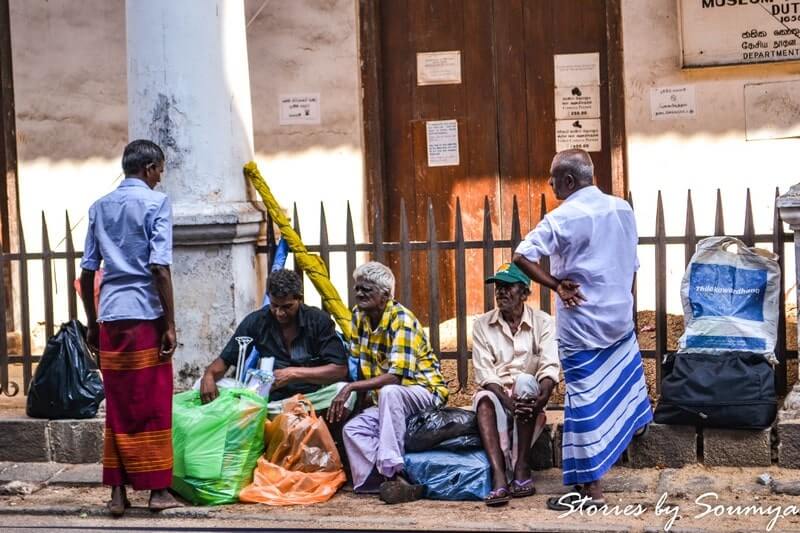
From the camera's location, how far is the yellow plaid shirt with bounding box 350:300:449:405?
625cm

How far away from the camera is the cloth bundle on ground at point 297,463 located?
242 inches

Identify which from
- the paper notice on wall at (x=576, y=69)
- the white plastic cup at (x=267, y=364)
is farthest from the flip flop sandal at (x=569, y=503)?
the paper notice on wall at (x=576, y=69)

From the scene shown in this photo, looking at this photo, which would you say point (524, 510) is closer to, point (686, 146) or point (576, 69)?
point (686, 146)

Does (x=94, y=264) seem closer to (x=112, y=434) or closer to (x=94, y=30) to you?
(x=112, y=434)

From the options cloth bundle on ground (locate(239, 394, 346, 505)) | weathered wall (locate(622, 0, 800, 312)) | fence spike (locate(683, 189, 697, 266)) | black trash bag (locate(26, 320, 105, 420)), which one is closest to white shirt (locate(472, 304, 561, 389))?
cloth bundle on ground (locate(239, 394, 346, 505))

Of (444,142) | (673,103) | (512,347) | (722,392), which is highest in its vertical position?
(673,103)

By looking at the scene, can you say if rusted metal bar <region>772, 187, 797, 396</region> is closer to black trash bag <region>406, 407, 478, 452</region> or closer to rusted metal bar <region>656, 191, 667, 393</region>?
rusted metal bar <region>656, 191, 667, 393</region>

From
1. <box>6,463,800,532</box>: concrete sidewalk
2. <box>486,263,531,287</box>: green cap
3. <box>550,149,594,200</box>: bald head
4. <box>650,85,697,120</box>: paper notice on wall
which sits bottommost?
<box>6,463,800,532</box>: concrete sidewalk

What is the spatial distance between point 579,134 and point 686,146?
76 cm

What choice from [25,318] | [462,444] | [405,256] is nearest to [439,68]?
[405,256]

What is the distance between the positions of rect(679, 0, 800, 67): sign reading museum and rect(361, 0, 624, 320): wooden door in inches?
25.2

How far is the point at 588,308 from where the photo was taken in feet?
18.6

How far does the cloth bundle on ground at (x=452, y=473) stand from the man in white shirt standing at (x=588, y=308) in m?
0.37

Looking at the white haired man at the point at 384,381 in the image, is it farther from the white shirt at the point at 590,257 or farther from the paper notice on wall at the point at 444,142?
the paper notice on wall at the point at 444,142
